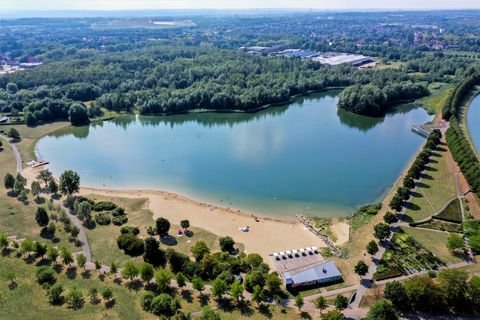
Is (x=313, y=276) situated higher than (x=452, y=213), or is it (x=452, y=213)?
(x=452, y=213)

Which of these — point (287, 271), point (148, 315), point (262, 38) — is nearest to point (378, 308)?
point (287, 271)

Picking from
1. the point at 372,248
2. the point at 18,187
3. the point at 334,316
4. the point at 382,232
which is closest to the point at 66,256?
the point at 18,187

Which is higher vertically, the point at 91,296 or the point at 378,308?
the point at 378,308

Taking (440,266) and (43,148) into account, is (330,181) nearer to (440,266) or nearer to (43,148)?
(440,266)

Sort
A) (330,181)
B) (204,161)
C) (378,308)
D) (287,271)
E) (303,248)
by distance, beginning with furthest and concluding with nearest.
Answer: (204,161) → (330,181) → (303,248) → (287,271) → (378,308)

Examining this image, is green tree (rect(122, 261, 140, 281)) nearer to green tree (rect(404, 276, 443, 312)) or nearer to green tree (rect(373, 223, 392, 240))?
green tree (rect(404, 276, 443, 312))

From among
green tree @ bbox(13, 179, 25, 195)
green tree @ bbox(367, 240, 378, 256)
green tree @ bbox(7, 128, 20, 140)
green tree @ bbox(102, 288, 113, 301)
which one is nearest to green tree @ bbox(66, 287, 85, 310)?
green tree @ bbox(102, 288, 113, 301)

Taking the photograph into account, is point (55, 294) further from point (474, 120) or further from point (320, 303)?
point (474, 120)

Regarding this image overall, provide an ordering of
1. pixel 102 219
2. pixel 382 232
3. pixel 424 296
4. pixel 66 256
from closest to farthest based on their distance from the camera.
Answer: pixel 424 296
pixel 66 256
pixel 382 232
pixel 102 219
